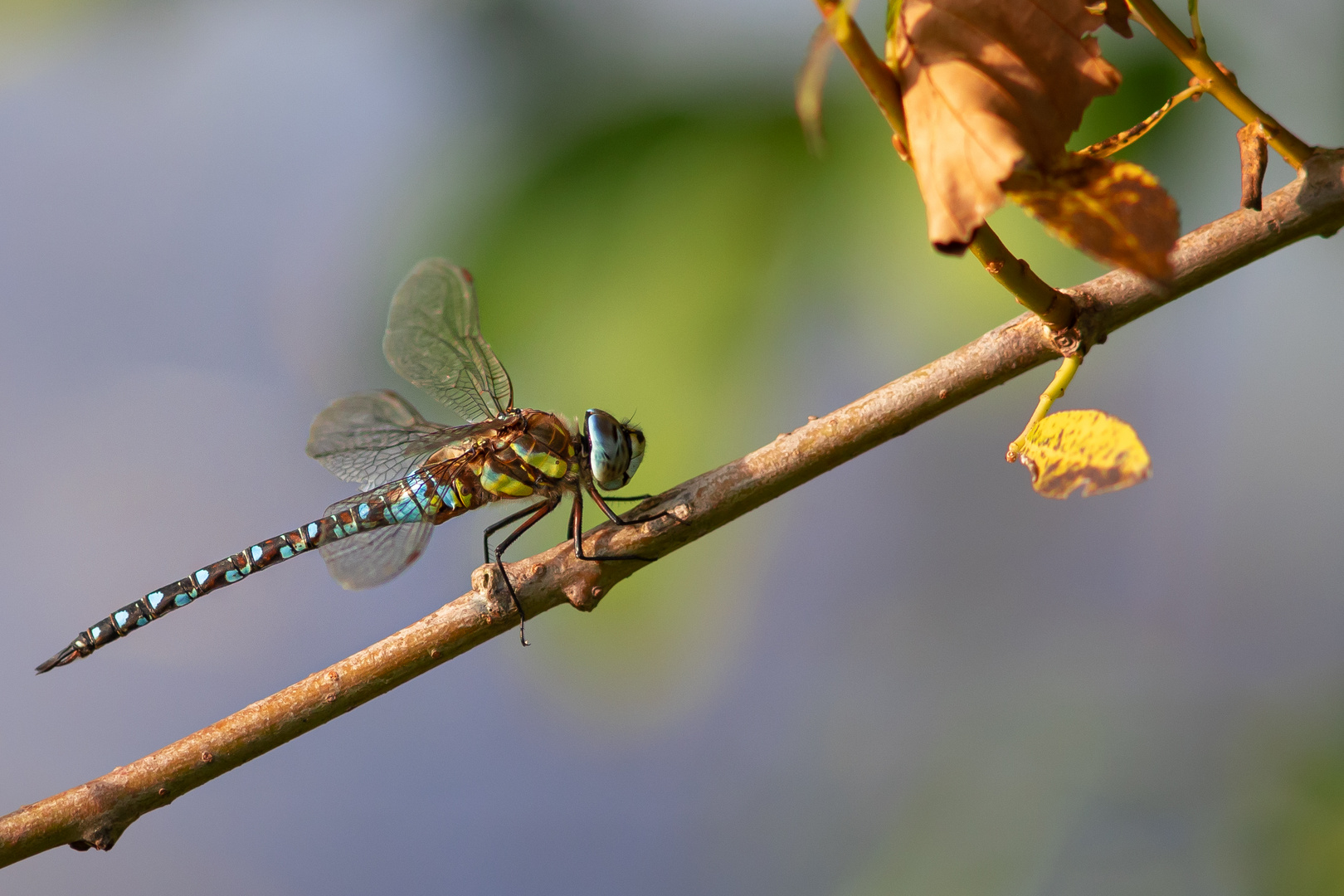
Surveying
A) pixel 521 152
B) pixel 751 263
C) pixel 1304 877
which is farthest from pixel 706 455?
pixel 1304 877

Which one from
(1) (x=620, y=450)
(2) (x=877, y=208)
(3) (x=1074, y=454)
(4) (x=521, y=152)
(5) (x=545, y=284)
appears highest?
(4) (x=521, y=152)

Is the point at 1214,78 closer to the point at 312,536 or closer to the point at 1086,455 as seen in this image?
the point at 1086,455

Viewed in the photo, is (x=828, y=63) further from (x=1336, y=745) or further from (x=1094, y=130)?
(x=1336, y=745)

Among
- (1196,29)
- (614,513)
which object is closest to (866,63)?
(1196,29)

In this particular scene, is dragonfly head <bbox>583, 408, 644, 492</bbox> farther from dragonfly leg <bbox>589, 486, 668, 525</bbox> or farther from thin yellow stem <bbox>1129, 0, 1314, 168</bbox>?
thin yellow stem <bbox>1129, 0, 1314, 168</bbox>

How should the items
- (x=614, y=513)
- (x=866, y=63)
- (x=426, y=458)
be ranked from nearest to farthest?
(x=866, y=63) → (x=614, y=513) → (x=426, y=458)

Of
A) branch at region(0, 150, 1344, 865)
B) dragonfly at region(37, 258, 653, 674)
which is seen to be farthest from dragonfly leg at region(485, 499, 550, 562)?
branch at region(0, 150, 1344, 865)
